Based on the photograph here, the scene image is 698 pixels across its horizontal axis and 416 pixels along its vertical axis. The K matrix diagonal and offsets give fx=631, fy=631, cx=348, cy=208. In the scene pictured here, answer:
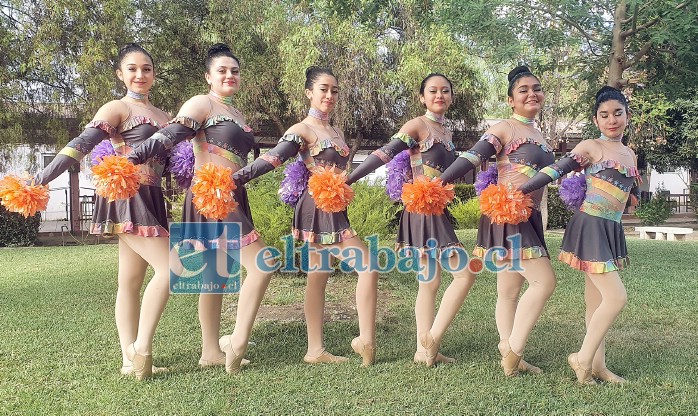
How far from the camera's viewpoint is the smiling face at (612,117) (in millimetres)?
3875

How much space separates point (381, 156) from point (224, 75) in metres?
1.15

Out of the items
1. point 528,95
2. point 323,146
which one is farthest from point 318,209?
point 528,95

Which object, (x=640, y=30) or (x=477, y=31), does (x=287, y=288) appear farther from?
(x=640, y=30)

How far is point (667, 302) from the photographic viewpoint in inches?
263

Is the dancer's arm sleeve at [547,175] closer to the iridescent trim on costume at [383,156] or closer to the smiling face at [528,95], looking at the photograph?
the smiling face at [528,95]

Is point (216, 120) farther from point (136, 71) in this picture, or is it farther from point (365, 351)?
point (365, 351)

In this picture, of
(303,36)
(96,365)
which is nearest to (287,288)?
(96,365)

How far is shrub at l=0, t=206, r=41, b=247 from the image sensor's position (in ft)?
43.3

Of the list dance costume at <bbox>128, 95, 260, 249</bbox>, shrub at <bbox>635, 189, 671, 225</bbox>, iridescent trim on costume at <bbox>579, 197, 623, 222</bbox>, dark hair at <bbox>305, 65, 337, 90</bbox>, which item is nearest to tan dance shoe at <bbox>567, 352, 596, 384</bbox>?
iridescent trim on costume at <bbox>579, 197, 623, 222</bbox>

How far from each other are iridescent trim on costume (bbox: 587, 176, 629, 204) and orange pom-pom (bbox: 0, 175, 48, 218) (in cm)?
327

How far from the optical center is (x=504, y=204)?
3750 mm

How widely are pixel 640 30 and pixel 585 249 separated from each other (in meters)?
4.08

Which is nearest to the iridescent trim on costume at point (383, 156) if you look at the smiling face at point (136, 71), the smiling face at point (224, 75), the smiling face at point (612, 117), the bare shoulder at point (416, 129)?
the bare shoulder at point (416, 129)

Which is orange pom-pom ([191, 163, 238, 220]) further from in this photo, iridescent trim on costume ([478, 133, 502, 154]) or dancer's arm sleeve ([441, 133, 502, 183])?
iridescent trim on costume ([478, 133, 502, 154])
